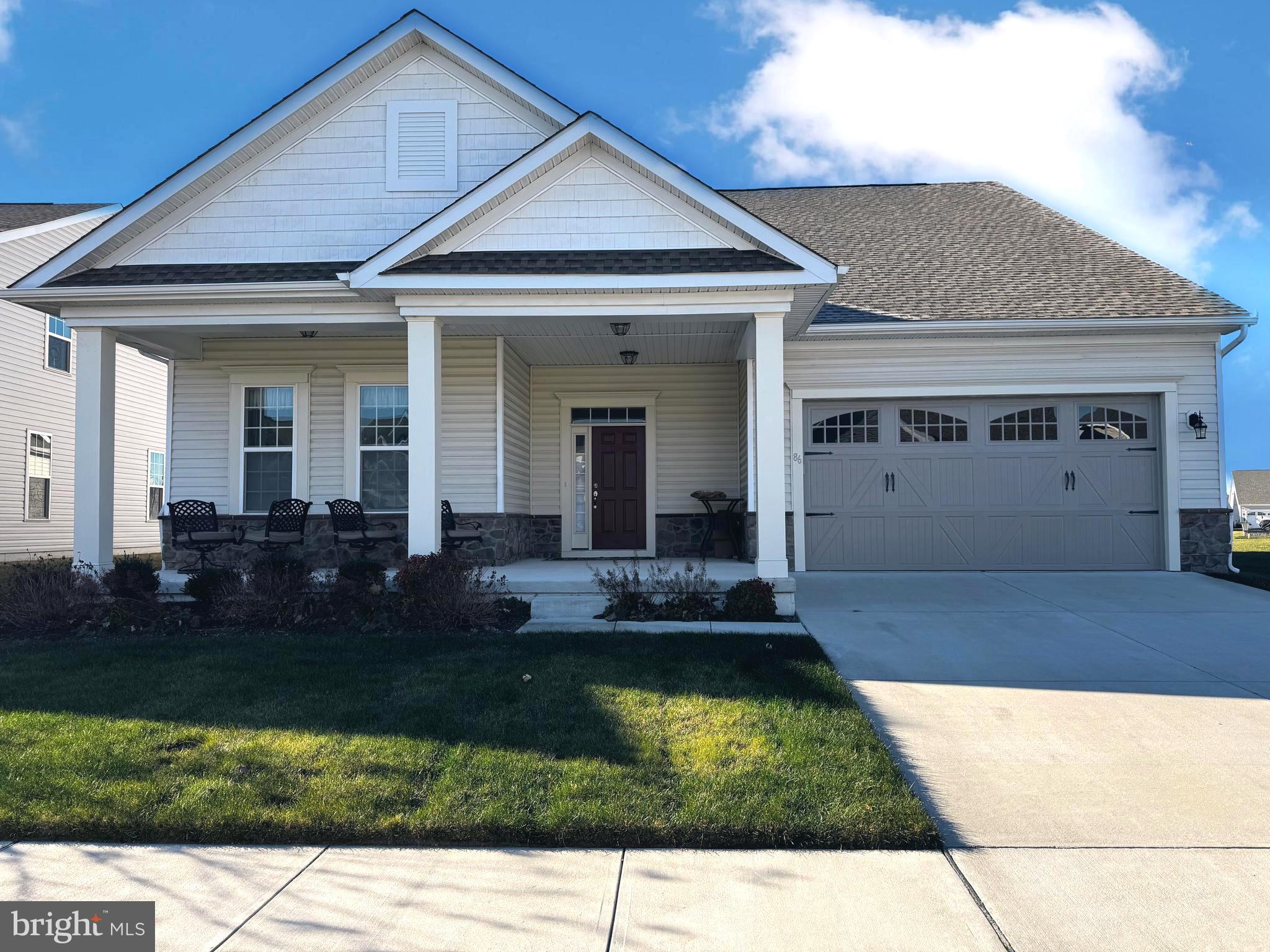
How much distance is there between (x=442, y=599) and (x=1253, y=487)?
2513 inches

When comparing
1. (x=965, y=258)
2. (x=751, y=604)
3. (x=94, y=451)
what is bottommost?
(x=751, y=604)

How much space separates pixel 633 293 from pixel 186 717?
594cm

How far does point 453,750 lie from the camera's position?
4.60m

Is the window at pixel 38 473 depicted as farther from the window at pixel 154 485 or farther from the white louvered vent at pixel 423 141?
the white louvered vent at pixel 423 141

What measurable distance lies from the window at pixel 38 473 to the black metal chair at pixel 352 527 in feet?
33.8

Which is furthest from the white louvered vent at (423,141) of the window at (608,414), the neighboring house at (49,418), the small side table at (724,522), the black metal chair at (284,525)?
the neighboring house at (49,418)

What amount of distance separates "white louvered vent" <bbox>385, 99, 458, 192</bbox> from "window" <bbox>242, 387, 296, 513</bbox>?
140 inches

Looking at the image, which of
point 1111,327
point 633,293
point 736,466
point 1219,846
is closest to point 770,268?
point 633,293

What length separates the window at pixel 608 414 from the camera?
13617 millimetres

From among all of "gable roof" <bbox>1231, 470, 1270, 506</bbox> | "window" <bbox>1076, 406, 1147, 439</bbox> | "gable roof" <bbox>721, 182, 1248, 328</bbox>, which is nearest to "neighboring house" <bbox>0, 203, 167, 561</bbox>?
"gable roof" <bbox>721, 182, 1248, 328</bbox>

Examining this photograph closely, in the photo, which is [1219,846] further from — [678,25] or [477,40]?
[678,25]

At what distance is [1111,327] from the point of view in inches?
460

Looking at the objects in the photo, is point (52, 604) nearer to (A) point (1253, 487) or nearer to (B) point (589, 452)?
(B) point (589, 452)

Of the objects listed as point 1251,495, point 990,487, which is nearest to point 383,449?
point 990,487
